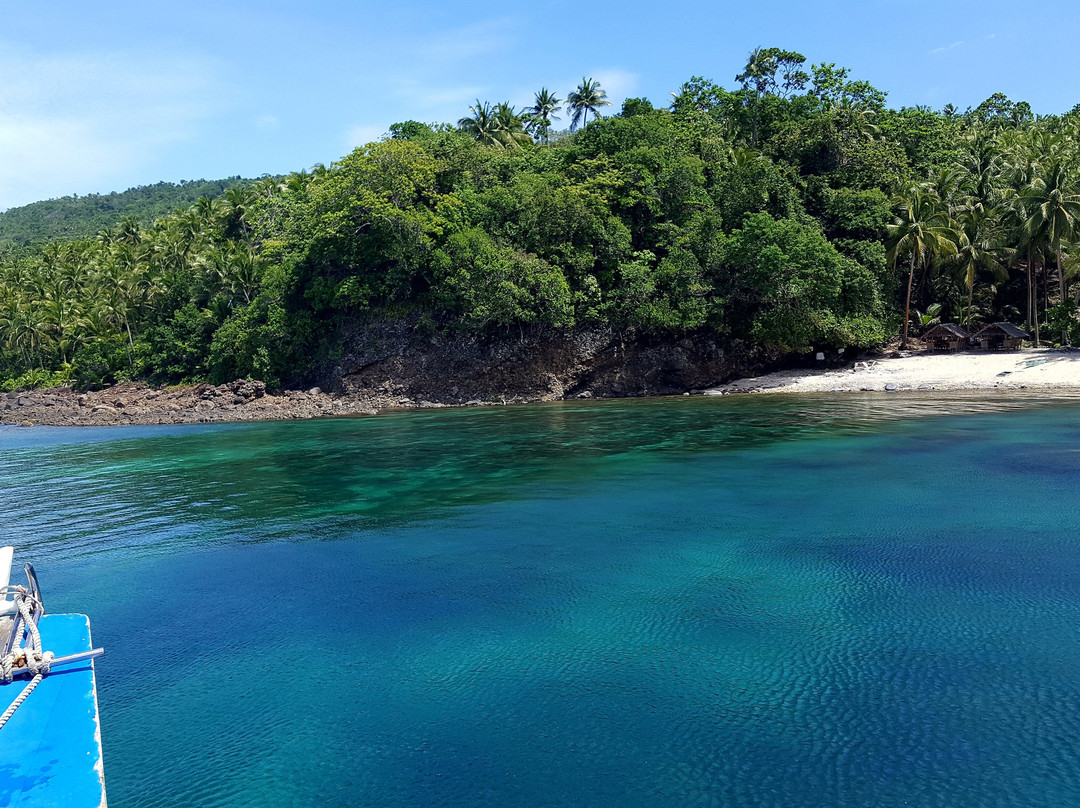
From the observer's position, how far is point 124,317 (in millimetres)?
65562

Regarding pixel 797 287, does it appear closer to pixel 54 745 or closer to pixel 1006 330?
pixel 1006 330

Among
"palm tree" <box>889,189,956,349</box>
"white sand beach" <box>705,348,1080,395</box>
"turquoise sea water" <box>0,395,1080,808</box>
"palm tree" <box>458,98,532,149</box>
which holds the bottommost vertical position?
"turquoise sea water" <box>0,395,1080,808</box>

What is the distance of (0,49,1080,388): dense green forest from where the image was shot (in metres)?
44.7

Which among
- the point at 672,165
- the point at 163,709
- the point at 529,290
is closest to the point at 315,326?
the point at 529,290

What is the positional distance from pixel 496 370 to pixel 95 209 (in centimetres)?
15364

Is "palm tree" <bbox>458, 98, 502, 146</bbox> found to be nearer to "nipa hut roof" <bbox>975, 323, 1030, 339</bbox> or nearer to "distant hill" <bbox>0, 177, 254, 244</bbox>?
"nipa hut roof" <bbox>975, 323, 1030, 339</bbox>

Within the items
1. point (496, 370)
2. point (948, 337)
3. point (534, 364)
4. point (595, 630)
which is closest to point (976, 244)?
point (948, 337)

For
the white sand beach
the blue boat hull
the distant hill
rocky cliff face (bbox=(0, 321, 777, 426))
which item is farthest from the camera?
the distant hill

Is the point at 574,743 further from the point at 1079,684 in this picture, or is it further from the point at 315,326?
the point at 315,326

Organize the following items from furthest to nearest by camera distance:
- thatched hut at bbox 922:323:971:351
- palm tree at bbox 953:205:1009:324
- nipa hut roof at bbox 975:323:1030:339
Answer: palm tree at bbox 953:205:1009:324 → thatched hut at bbox 922:323:971:351 → nipa hut roof at bbox 975:323:1030:339

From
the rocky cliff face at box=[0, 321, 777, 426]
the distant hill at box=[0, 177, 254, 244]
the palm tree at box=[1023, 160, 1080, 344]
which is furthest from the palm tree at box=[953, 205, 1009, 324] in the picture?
the distant hill at box=[0, 177, 254, 244]

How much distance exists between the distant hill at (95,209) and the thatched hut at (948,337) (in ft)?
386

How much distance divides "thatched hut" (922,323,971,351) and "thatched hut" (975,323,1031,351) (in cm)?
76

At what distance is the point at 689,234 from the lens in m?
46.5
